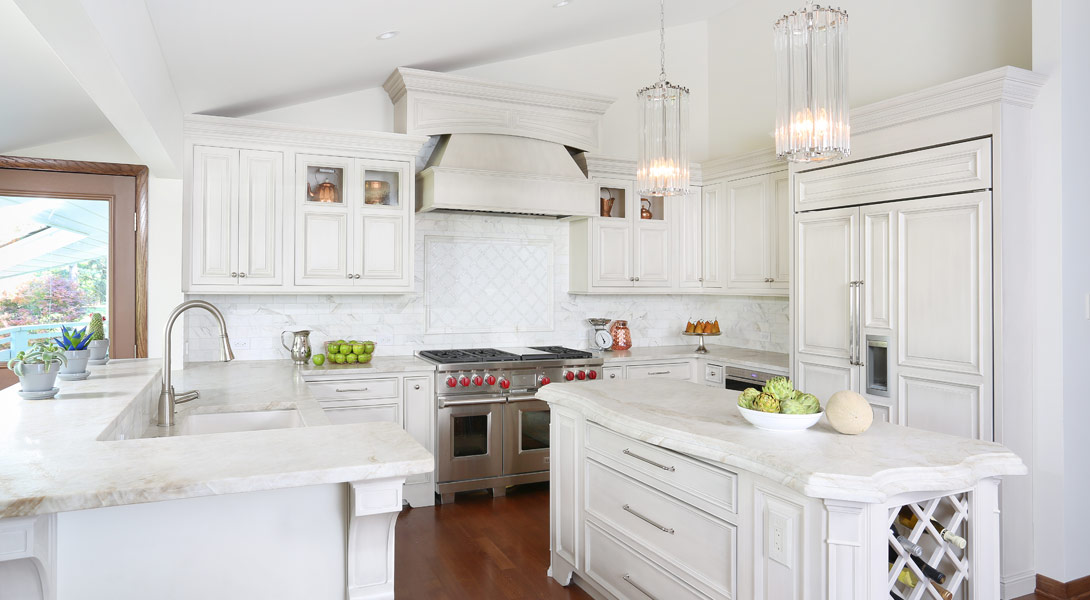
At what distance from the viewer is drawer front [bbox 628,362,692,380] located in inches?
208

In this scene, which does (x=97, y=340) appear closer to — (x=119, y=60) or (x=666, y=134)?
(x=119, y=60)

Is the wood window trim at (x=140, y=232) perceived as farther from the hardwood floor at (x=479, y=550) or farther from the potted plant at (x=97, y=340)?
the hardwood floor at (x=479, y=550)

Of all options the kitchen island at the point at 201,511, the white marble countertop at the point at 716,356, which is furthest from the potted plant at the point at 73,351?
the white marble countertop at the point at 716,356

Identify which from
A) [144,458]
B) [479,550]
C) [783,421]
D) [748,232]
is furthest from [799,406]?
[748,232]

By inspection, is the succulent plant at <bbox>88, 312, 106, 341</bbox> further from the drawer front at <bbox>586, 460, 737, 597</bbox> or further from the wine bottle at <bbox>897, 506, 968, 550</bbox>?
the wine bottle at <bbox>897, 506, 968, 550</bbox>

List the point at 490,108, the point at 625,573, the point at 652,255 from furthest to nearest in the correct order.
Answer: the point at 652,255 < the point at 490,108 < the point at 625,573

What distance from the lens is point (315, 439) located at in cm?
176

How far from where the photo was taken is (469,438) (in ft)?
15.3

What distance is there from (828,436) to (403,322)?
3.57 metres

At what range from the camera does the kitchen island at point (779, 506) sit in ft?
6.14

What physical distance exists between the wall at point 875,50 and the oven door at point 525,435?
2.85 m

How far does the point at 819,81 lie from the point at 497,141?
289cm

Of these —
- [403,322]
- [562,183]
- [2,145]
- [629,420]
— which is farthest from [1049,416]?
[2,145]

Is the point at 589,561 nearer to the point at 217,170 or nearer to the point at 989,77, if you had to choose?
the point at 989,77
